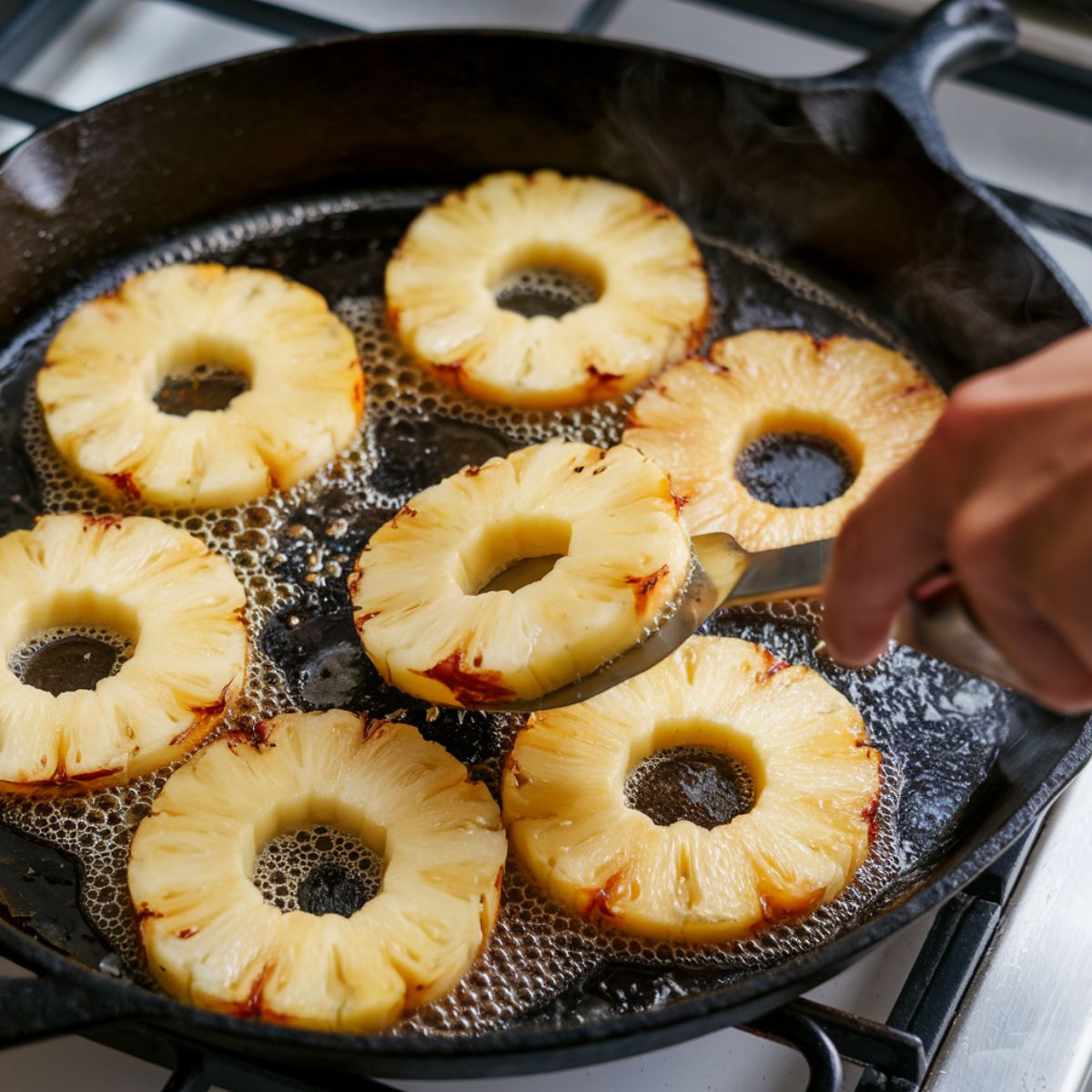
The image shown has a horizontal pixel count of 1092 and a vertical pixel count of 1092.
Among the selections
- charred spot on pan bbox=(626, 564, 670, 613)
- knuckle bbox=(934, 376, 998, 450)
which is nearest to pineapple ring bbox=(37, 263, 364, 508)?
charred spot on pan bbox=(626, 564, 670, 613)

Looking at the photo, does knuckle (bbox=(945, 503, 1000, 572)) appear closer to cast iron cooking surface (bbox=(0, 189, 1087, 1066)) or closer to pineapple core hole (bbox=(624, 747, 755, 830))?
cast iron cooking surface (bbox=(0, 189, 1087, 1066))

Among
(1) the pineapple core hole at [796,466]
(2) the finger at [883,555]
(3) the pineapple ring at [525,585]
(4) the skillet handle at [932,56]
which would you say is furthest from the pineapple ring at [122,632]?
(4) the skillet handle at [932,56]

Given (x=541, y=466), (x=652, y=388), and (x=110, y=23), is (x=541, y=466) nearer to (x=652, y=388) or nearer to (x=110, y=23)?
(x=652, y=388)

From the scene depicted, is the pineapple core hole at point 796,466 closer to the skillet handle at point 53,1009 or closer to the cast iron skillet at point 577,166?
the cast iron skillet at point 577,166

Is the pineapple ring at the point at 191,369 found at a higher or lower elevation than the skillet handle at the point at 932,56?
lower

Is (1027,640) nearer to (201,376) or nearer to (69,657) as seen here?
(69,657)

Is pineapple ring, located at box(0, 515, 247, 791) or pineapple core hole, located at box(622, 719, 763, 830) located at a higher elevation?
pineapple core hole, located at box(622, 719, 763, 830)
